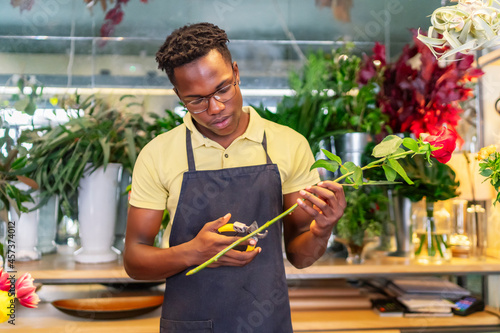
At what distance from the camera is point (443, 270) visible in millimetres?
2197

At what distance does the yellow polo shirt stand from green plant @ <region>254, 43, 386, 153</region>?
0.68m

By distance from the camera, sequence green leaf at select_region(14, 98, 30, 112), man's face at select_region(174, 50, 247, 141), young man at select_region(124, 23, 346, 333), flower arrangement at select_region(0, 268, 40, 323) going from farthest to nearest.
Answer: green leaf at select_region(14, 98, 30, 112) < young man at select_region(124, 23, 346, 333) < man's face at select_region(174, 50, 247, 141) < flower arrangement at select_region(0, 268, 40, 323)

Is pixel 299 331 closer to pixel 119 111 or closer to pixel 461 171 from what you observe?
pixel 461 171

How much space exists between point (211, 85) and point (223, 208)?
40 cm

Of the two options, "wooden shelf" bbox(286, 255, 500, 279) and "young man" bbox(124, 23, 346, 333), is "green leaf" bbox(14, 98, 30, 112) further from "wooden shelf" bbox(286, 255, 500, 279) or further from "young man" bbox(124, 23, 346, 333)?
"wooden shelf" bbox(286, 255, 500, 279)

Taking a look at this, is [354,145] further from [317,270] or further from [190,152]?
[190,152]

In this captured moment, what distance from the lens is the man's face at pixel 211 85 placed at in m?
1.39

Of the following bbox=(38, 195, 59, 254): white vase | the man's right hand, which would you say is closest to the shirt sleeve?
the man's right hand

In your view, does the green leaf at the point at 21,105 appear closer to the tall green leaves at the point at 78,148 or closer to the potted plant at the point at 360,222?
the tall green leaves at the point at 78,148

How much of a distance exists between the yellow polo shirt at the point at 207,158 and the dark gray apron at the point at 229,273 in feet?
0.09

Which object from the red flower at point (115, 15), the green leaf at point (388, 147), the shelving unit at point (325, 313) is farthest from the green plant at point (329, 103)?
the green leaf at point (388, 147)

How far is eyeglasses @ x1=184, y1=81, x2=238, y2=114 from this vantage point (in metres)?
1.40

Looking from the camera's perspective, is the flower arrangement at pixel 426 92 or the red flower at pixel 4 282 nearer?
the red flower at pixel 4 282

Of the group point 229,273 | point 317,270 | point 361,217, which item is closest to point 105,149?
point 229,273
